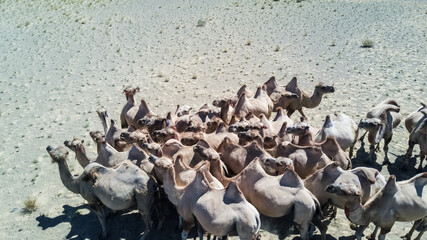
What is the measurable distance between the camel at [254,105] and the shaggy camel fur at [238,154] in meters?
2.54

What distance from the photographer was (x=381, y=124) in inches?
412

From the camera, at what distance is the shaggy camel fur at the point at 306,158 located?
8.70 metres

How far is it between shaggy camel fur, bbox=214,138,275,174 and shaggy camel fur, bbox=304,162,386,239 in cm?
128

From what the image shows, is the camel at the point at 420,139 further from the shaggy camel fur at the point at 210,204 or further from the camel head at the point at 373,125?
the shaggy camel fur at the point at 210,204

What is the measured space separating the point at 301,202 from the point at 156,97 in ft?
31.6

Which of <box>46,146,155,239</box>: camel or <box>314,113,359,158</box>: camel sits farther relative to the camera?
<box>314,113,359,158</box>: camel

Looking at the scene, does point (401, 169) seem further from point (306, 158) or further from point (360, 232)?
point (360, 232)

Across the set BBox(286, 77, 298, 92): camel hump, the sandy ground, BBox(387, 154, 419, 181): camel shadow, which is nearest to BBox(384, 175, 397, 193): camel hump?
the sandy ground

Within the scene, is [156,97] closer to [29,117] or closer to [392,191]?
[29,117]

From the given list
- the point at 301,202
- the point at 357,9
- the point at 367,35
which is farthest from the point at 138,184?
the point at 357,9

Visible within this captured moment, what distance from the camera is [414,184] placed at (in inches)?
296

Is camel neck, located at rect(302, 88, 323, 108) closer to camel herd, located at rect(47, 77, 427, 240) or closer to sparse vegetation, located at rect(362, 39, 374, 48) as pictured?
camel herd, located at rect(47, 77, 427, 240)

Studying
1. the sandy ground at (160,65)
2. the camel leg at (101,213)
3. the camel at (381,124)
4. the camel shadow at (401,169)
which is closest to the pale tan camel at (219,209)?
the sandy ground at (160,65)

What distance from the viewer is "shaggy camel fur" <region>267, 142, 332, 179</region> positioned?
342 inches
